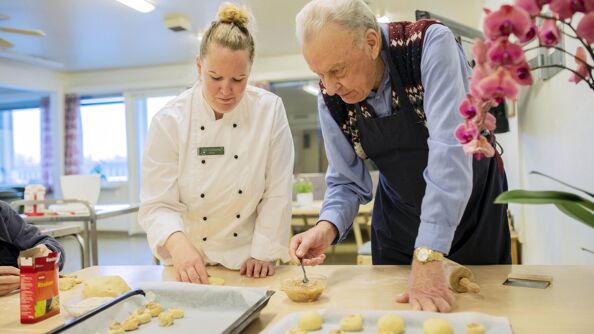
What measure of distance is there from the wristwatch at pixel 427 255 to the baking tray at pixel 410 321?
0.12 m

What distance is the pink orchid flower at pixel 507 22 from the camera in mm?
500

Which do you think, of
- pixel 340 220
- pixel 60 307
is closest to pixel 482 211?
pixel 340 220

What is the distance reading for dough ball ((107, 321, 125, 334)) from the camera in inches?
34.5

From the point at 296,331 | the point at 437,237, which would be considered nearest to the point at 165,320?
the point at 296,331

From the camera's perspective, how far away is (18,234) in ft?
5.56

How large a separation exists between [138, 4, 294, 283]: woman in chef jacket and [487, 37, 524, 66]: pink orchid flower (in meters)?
1.01

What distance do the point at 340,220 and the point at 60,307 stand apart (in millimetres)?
728

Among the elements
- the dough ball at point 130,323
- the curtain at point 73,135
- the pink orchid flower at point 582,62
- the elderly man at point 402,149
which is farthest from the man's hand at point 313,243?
the curtain at point 73,135

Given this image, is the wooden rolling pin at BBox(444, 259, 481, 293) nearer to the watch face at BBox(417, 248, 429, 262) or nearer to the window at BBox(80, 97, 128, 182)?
the watch face at BBox(417, 248, 429, 262)

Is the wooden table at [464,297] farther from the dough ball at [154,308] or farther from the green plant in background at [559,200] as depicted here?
the green plant in background at [559,200]

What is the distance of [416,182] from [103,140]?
7.87 metres

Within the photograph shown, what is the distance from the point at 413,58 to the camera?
119 cm

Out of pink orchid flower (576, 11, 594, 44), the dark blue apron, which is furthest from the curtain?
pink orchid flower (576, 11, 594, 44)

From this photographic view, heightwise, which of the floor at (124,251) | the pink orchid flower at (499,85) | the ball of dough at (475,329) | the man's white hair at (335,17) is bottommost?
the floor at (124,251)
